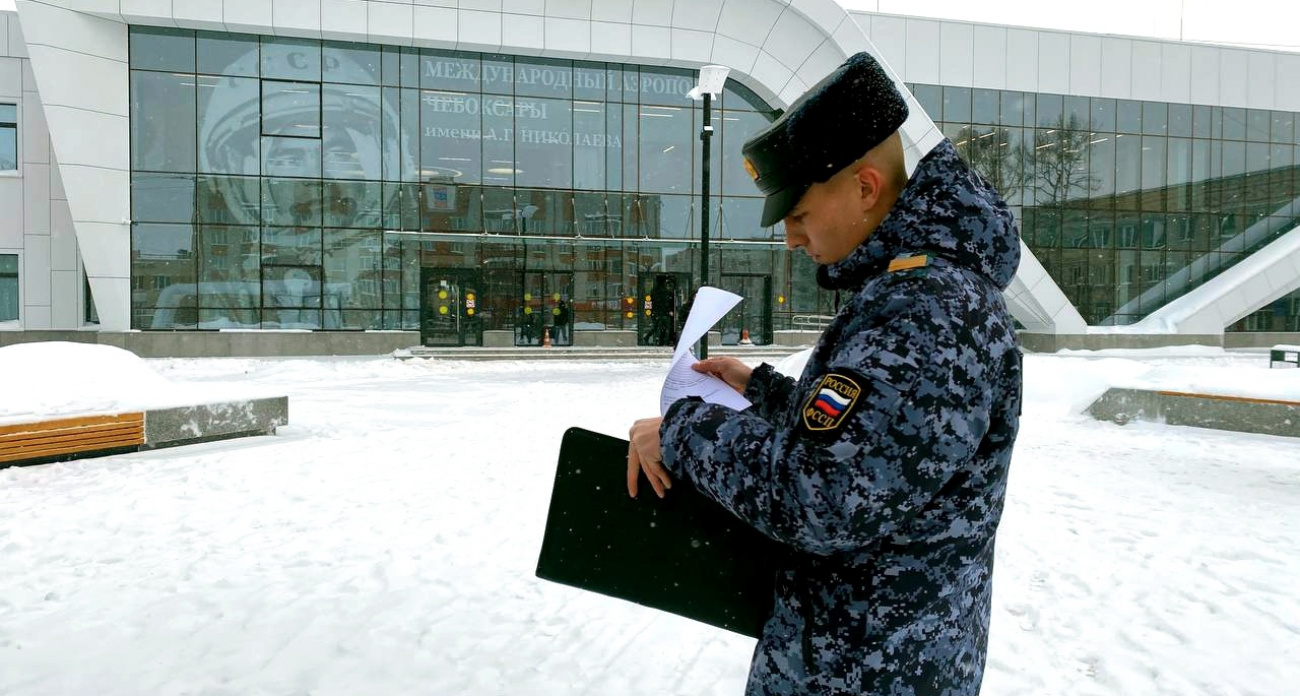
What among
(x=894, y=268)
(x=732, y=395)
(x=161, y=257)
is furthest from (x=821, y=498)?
(x=161, y=257)

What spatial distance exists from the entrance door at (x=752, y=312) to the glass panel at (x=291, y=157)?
48.2 ft

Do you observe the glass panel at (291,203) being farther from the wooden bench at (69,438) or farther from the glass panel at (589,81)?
the wooden bench at (69,438)

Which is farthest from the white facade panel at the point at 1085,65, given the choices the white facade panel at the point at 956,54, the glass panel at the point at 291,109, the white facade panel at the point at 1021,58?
the glass panel at the point at 291,109

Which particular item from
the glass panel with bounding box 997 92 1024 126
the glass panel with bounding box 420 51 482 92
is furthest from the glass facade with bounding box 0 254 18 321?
the glass panel with bounding box 997 92 1024 126

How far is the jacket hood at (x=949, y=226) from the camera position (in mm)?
1373

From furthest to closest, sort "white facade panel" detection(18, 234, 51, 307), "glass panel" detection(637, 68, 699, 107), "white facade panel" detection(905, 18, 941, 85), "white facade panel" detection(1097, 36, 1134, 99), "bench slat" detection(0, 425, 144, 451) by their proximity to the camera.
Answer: "white facade panel" detection(1097, 36, 1134, 99) < "white facade panel" detection(905, 18, 941, 85) < "glass panel" detection(637, 68, 699, 107) < "white facade panel" detection(18, 234, 51, 307) < "bench slat" detection(0, 425, 144, 451)

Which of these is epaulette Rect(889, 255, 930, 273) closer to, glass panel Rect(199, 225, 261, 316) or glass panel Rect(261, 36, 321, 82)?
glass panel Rect(199, 225, 261, 316)

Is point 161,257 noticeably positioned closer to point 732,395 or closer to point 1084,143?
point 732,395

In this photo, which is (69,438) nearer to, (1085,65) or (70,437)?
(70,437)

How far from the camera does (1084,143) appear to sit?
1309 inches

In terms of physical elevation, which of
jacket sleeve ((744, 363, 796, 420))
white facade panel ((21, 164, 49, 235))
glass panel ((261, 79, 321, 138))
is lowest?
jacket sleeve ((744, 363, 796, 420))

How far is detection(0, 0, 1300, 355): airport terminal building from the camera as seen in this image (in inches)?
1001

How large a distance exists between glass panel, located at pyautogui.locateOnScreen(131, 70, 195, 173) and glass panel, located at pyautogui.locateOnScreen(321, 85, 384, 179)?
4023 millimetres

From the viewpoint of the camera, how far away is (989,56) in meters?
32.0
